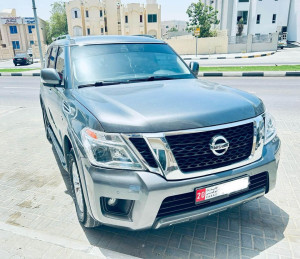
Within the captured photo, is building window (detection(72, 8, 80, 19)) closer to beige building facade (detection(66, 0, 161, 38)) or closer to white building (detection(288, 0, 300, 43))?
beige building facade (detection(66, 0, 161, 38))

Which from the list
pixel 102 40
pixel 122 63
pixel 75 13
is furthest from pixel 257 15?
pixel 122 63

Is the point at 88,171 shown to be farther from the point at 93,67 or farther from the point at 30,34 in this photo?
the point at 30,34

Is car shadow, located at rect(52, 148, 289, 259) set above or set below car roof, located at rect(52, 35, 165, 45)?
below

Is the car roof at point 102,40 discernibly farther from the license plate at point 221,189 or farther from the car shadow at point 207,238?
the license plate at point 221,189

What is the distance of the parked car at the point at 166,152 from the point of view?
6.90 feet

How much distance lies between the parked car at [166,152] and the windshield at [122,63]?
1.55 feet

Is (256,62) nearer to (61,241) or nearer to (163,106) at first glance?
(163,106)

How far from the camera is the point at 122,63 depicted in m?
3.51

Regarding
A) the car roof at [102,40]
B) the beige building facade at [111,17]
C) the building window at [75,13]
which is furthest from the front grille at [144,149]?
the building window at [75,13]

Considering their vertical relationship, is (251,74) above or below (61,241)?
below

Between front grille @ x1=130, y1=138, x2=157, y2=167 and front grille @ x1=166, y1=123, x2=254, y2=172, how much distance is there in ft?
0.57

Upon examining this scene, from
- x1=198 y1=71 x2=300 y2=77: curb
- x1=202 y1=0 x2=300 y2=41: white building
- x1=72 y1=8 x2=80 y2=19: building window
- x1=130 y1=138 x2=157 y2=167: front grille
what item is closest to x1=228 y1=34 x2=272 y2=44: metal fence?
x1=202 y1=0 x2=300 y2=41: white building

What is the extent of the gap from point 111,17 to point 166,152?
59.5m

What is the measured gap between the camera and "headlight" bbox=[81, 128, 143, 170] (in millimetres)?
2123
